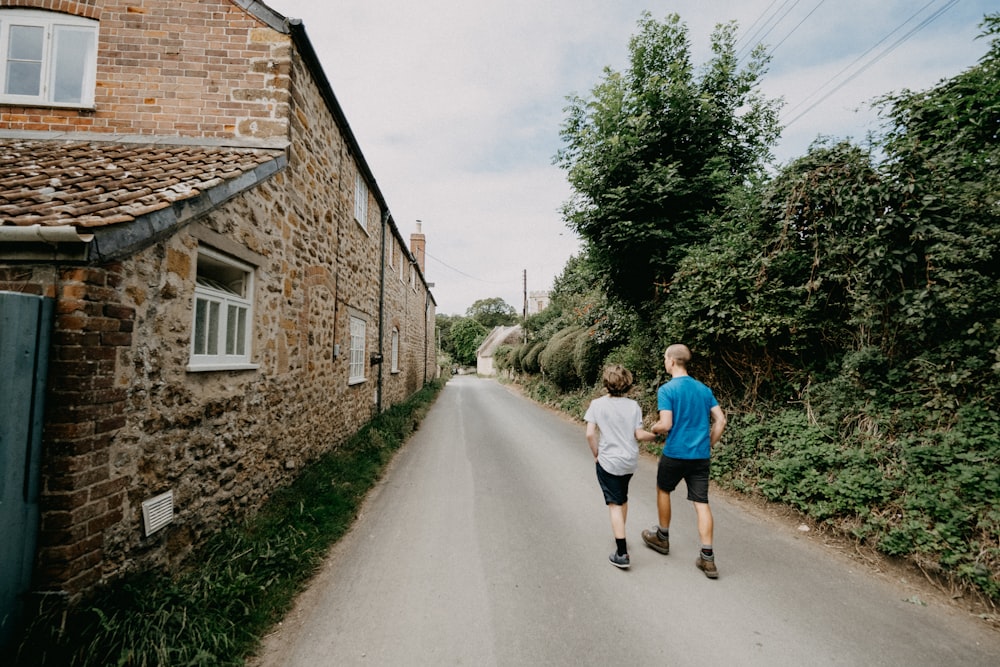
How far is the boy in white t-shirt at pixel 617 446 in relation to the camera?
11.2 feet

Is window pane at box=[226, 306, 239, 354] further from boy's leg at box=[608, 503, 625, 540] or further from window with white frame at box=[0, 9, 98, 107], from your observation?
boy's leg at box=[608, 503, 625, 540]

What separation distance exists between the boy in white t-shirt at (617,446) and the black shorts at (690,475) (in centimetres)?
39

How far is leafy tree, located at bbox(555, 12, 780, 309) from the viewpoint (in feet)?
24.6

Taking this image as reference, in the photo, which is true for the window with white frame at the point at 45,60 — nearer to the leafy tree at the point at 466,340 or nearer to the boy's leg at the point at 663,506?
the boy's leg at the point at 663,506

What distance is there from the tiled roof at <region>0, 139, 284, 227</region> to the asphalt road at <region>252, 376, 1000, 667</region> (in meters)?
3.14

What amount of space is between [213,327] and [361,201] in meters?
5.77

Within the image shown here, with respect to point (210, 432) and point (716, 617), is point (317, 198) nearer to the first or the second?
point (210, 432)

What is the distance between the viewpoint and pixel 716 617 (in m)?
2.80

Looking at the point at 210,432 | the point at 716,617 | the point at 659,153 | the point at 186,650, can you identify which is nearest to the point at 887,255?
the point at 716,617

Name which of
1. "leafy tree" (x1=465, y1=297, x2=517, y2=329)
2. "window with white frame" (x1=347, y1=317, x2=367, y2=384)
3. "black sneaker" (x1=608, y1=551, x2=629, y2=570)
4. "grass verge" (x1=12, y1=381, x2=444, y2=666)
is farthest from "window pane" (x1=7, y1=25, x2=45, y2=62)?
"leafy tree" (x1=465, y1=297, x2=517, y2=329)

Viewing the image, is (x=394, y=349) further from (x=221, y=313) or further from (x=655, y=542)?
(x=655, y=542)

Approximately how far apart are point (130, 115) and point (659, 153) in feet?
27.8

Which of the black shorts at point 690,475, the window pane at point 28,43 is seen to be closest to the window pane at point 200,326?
the window pane at point 28,43

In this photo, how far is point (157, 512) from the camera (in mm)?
2895
